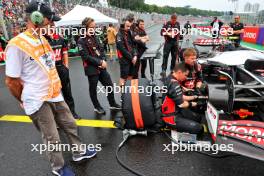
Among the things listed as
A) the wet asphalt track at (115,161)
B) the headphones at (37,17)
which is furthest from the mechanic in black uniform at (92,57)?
the headphones at (37,17)

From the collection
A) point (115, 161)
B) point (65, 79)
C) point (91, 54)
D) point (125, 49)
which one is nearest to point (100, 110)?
point (65, 79)

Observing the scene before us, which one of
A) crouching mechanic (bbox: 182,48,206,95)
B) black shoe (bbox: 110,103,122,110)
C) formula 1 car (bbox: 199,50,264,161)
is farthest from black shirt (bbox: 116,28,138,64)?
formula 1 car (bbox: 199,50,264,161)

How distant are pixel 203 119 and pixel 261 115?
923 millimetres

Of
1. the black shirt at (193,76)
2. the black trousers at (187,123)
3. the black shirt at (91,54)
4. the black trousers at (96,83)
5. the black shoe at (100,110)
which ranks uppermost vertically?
the black shirt at (91,54)

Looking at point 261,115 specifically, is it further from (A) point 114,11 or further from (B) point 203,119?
(A) point 114,11

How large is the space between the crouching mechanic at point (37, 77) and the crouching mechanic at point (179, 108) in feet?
4.55

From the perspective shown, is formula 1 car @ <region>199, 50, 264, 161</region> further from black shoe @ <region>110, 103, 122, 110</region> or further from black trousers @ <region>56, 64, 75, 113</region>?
black trousers @ <region>56, 64, 75, 113</region>

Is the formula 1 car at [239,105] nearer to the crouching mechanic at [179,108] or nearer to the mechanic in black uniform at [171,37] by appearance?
the crouching mechanic at [179,108]

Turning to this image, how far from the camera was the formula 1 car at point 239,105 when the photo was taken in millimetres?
2311

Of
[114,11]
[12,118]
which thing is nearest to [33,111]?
[12,118]

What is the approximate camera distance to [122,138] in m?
3.33

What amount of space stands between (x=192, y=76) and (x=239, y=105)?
774 mm

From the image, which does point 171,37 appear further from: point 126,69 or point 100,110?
point 100,110

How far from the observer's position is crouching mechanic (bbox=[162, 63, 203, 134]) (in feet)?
9.89
